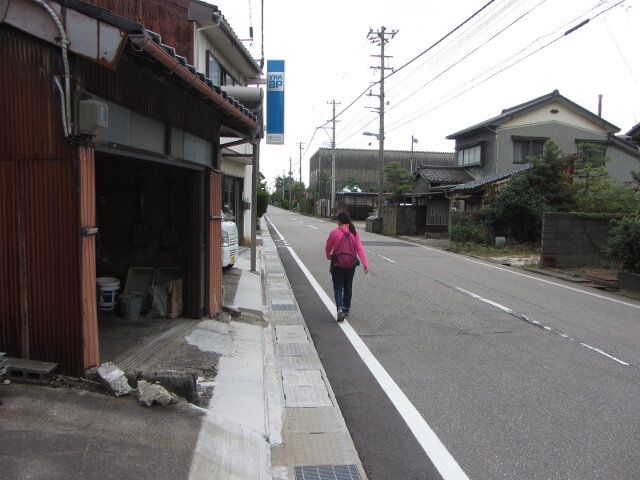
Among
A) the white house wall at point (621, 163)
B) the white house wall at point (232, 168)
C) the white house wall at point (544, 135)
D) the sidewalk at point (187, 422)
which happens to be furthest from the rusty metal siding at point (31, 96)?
the white house wall at point (621, 163)

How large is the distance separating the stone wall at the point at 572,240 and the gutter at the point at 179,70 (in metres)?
12.0

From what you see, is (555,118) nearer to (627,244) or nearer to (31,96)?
(627,244)

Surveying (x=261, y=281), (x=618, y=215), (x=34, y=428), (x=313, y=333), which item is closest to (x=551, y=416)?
(x=313, y=333)

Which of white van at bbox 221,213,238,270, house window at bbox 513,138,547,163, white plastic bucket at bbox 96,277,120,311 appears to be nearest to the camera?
white plastic bucket at bbox 96,277,120,311

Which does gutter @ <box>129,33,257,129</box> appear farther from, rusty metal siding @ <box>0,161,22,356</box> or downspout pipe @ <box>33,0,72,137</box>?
rusty metal siding @ <box>0,161,22,356</box>

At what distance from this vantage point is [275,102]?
12602mm

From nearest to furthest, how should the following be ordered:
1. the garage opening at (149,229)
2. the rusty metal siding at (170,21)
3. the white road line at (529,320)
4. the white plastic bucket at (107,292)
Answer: the white road line at (529,320)
the white plastic bucket at (107,292)
the garage opening at (149,229)
the rusty metal siding at (170,21)

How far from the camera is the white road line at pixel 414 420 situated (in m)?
3.48

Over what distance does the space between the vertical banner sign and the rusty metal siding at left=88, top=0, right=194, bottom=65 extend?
2048mm

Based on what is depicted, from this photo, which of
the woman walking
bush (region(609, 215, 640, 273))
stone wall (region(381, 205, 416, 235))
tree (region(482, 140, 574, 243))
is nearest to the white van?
the woman walking

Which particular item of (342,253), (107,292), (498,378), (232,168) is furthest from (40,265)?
(232,168)

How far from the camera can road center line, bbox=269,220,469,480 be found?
3.48 m

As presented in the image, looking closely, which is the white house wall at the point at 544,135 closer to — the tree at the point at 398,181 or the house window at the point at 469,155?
the house window at the point at 469,155

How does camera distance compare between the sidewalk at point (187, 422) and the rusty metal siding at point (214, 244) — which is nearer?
the sidewalk at point (187, 422)
